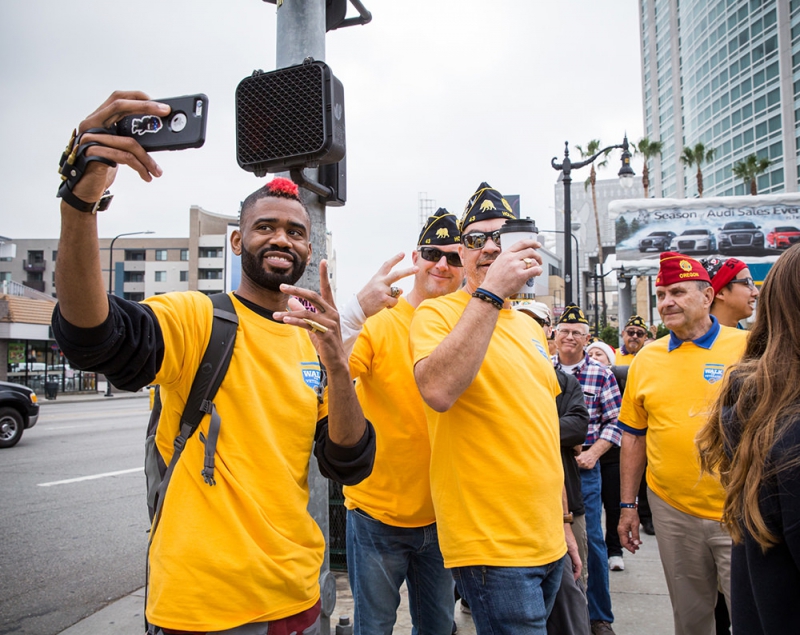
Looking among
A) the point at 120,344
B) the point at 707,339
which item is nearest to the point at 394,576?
the point at 120,344

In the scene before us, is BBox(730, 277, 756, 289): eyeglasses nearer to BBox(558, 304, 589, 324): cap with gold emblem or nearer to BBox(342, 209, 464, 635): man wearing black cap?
BBox(558, 304, 589, 324): cap with gold emblem

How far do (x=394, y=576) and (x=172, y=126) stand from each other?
2.32 m

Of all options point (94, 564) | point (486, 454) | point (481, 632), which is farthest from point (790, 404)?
point (94, 564)

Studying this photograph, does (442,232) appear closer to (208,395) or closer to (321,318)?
(321,318)

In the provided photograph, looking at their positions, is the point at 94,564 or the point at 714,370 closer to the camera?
the point at 714,370

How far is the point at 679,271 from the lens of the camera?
3.57 metres

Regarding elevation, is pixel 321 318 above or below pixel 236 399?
above

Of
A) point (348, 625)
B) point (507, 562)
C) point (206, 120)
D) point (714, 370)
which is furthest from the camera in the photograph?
point (348, 625)

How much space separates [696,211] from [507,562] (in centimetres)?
2399

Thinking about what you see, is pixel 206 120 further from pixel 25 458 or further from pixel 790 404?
pixel 25 458

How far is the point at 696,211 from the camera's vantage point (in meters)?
22.8

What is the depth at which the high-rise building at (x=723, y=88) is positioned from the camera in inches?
1631

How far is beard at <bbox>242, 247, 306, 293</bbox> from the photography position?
2.11 meters

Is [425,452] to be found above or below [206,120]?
below
